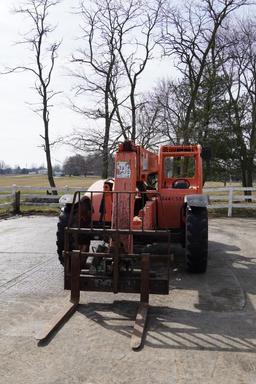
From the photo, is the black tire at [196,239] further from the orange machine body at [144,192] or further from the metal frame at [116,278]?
the metal frame at [116,278]

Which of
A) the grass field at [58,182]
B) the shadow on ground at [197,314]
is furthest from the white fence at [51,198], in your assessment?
the grass field at [58,182]

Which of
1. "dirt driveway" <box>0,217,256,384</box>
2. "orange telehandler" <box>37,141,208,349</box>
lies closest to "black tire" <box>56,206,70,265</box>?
"orange telehandler" <box>37,141,208,349</box>

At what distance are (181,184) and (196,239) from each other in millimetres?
2318

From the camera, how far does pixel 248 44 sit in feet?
91.5

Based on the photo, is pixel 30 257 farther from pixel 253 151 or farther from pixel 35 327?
pixel 253 151

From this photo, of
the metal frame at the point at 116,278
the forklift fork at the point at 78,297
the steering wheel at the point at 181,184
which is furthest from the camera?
the steering wheel at the point at 181,184

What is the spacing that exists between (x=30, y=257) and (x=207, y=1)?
21076mm

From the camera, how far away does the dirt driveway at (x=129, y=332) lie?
4023mm

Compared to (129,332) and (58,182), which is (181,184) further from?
(58,182)

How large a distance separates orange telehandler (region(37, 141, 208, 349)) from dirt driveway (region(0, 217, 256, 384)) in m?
0.22

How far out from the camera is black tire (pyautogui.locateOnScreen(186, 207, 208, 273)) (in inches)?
304

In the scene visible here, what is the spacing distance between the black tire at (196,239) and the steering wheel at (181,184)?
1.87m

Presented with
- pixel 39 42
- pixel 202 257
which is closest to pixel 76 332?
pixel 202 257

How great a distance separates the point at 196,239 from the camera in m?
7.70
